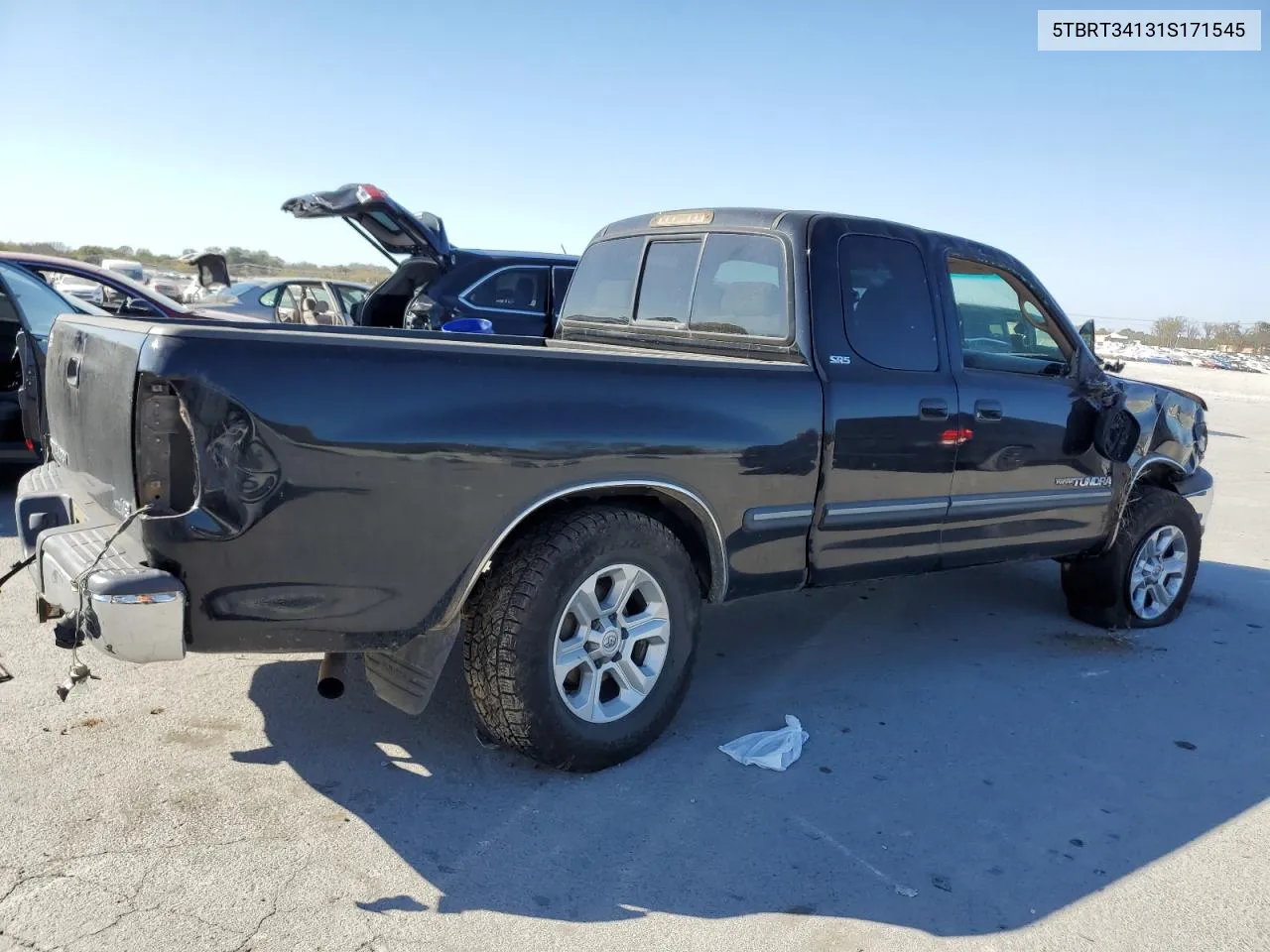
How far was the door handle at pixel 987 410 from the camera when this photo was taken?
14.7 feet

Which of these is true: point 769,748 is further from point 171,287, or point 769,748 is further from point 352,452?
point 171,287

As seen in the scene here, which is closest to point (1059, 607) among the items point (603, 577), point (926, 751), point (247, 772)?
point (926, 751)

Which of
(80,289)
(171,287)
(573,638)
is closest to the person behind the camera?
(573,638)

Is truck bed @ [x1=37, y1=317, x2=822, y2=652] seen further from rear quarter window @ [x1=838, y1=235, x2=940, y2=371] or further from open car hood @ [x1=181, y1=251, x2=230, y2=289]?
open car hood @ [x1=181, y1=251, x2=230, y2=289]

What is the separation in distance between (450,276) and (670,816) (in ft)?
21.0

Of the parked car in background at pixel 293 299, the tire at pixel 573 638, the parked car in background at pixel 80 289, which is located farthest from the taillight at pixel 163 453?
the parked car in background at pixel 293 299

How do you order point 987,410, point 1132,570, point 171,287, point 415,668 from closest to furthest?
1. point 415,668
2. point 987,410
3. point 1132,570
4. point 171,287

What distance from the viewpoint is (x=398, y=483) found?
9.73 ft

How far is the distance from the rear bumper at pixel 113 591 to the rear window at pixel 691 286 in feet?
8.05

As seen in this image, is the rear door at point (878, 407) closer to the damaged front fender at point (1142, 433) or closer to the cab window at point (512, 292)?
the damaged front fender at point (1142, 433)

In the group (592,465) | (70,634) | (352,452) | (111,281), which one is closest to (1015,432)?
Answer: (592,465)

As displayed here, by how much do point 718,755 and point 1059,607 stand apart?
313 centimetres

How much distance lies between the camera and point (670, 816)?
3.27 metres

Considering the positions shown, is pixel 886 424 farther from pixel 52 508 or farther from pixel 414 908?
pixel 52 508
